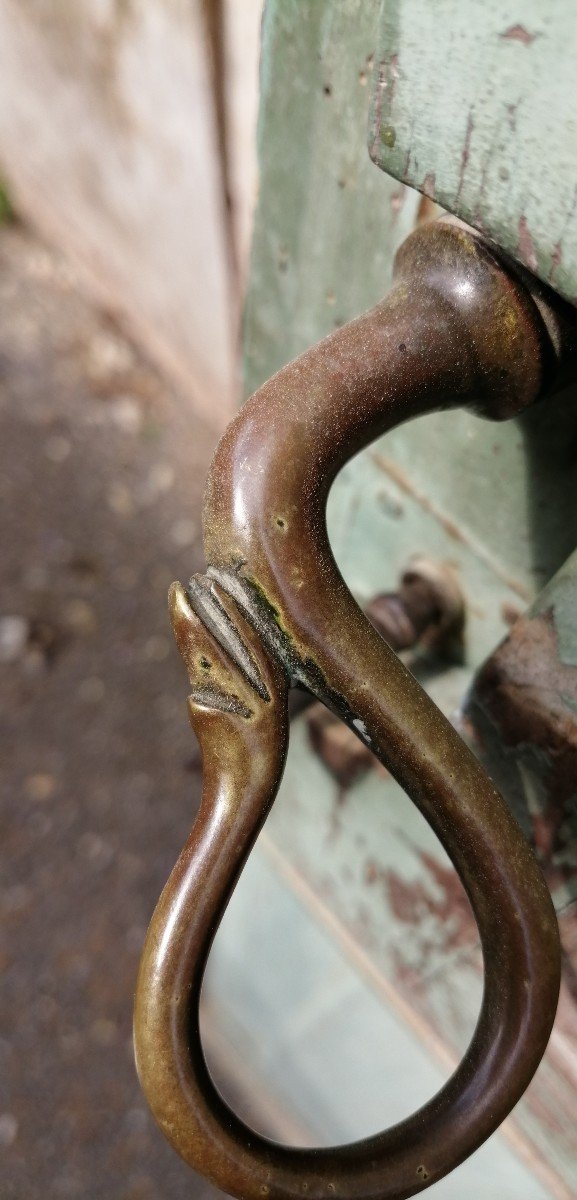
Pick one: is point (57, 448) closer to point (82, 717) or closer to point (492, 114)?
point (82, 717)

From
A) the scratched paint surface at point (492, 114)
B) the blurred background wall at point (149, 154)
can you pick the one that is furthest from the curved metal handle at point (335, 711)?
the blurred background wall at point (149, 154)

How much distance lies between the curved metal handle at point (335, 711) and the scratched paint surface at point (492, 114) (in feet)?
0.09

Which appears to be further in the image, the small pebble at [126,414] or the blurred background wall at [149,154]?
the small pebble at [126,414]

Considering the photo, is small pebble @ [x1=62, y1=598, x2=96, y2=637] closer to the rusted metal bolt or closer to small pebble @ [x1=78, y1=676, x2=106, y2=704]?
small pebble @ [x1=78, y1=676, x2=106, y2=704]

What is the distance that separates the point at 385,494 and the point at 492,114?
28 cm

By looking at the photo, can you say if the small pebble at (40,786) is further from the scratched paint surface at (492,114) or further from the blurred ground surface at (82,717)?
the scratched paint surface at (492,114)

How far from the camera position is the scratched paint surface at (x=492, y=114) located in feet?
1.02

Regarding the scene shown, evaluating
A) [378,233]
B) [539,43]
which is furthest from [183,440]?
[539,43]

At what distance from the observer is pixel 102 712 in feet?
4.89

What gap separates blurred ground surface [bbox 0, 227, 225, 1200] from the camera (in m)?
1.21

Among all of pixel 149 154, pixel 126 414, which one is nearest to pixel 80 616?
Result: pixel 126 414

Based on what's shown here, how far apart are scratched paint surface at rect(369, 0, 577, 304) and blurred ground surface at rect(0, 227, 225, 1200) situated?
703 mm

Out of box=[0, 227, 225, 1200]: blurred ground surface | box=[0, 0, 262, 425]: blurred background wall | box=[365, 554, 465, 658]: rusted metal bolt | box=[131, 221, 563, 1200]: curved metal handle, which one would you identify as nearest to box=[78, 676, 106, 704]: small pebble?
box=[0, 227, 225, 1200]: blurred ground surface

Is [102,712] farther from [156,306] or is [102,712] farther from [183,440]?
[156,306]
